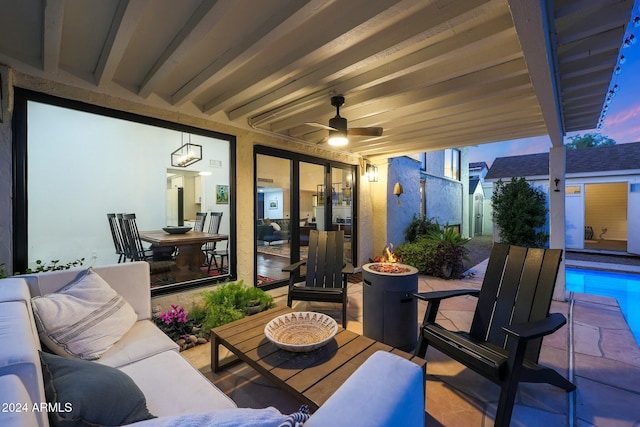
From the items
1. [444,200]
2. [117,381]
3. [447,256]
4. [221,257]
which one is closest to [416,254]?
[447,256]

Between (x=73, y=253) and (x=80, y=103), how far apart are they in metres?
2.76

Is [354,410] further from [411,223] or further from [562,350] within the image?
[411,223]

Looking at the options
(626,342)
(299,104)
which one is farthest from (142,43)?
(626,342)

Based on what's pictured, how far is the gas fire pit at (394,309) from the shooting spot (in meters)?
2.62

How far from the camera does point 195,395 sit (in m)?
1.33

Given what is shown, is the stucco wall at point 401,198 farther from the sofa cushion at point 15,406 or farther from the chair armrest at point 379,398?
the sofa cushion at point 15,406

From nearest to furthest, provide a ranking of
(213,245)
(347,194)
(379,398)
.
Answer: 1. (379,398)
2. (213,245)
3. (347,194)

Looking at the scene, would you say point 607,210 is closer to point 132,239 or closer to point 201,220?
point 201,220

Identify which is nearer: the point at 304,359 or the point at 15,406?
the point at 15,406

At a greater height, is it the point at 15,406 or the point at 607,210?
the point at 607,210

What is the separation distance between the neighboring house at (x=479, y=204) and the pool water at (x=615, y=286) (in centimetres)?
780

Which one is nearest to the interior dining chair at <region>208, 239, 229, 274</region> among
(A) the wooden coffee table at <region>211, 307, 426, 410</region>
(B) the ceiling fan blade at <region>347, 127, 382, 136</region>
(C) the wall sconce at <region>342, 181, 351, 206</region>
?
(A) the wooden coffee table at <region>211, 307, 426, 410</region>

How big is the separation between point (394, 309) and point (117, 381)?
219 cm

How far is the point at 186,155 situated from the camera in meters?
5.31
